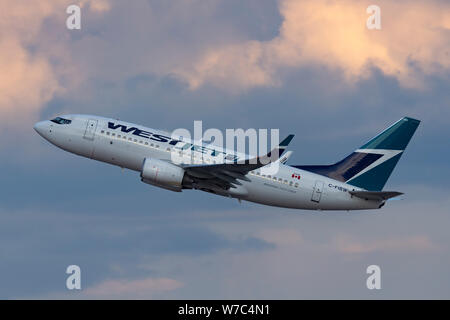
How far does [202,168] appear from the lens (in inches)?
2926

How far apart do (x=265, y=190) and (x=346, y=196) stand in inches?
301

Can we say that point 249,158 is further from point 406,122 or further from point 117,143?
point 406,122

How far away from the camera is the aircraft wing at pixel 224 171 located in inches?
2844

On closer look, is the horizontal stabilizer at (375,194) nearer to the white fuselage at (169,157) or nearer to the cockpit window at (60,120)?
the white fuselage at (169,157)

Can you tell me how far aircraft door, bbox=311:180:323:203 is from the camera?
7875cm

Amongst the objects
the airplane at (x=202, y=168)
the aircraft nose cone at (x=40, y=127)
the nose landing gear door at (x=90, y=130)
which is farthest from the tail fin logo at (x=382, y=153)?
the aircraft nose cone at (x=40, y=127)

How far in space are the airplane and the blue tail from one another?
1.53ft

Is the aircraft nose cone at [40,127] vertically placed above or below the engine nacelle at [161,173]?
above

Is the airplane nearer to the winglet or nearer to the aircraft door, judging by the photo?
the aircraft door

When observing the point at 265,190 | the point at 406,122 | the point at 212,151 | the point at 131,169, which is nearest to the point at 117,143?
the point at 131,169

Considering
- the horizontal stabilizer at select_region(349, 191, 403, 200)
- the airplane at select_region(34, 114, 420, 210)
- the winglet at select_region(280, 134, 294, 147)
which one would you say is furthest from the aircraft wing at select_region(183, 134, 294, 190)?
the horizontal stabilizer at select_region(349, 191, 403, 200)

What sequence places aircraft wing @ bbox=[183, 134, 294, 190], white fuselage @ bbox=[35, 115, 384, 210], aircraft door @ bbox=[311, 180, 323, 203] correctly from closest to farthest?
→ aircraft wing @ bbox=[183, 134, 294, 190] < white fuselage @ bbox=[35, 115, 384, 210] < aircraft door @ bbox=[311, 180, 323, 203]

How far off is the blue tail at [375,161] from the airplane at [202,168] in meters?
0.47

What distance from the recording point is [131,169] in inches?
3004
